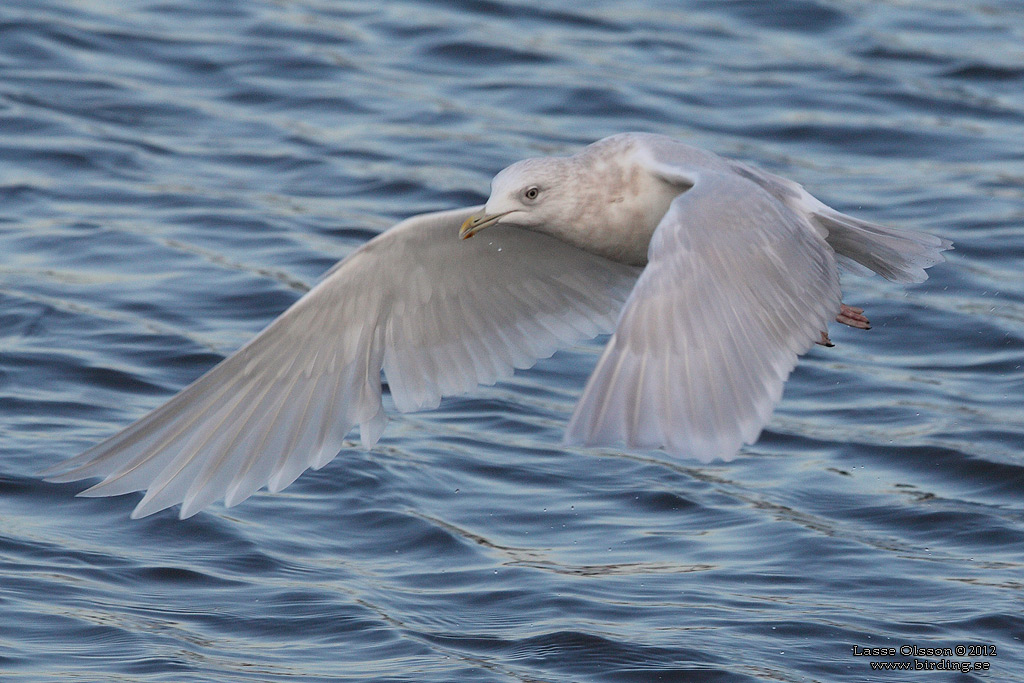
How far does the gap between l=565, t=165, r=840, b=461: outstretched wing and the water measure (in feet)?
4.75

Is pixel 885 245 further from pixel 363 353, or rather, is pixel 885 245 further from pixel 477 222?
pixel 363 353

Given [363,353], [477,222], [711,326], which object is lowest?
[363,353]

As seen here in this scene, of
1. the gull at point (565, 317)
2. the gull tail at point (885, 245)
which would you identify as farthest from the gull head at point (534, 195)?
the gull tail at point (885, 245)

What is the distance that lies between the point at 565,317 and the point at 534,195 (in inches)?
33.0

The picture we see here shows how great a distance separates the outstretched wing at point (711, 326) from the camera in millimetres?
4359

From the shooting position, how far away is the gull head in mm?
5480

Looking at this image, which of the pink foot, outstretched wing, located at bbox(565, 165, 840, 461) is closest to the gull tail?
the pink foot

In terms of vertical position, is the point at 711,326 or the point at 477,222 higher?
the point at 477,222

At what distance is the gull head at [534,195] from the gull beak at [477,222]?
0.02 metres

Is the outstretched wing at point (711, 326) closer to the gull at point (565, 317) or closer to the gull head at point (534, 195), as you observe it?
the gull at point (565, 317)

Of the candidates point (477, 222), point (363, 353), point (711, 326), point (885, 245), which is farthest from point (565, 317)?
point (711, 326)

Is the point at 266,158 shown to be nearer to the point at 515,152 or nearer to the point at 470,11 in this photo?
the point at 515,152

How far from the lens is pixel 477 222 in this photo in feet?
17.7

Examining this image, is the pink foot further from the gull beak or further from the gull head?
the gull beak
